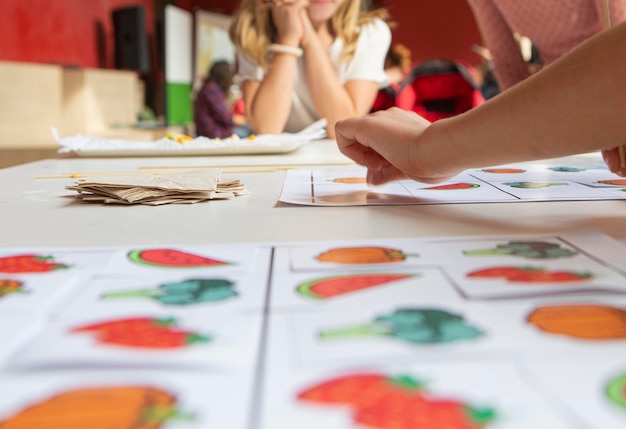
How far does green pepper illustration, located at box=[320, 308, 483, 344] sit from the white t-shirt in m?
1.61

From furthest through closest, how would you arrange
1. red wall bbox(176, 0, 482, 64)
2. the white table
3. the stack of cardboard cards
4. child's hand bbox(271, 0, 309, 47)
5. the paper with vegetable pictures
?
1. red wall bbox(176, 0, 482, 64)
2. child's hand bbox(271, 0, 309, 47)
3. the paper with vegetable pictures
4. the stack of cardboard cards
5. the white table

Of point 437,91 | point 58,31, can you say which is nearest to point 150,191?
point 437,91

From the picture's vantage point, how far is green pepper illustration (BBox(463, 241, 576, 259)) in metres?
0.42

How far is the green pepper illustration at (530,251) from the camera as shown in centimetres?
42

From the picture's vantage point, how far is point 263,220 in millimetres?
552

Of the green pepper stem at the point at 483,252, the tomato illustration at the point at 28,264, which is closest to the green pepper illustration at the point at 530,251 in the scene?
the green pepper stem at the point at 483,252

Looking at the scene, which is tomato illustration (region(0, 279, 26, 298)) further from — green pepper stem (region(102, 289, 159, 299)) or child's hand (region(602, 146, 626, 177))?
child's hand (region(602, 146, 626, 177))

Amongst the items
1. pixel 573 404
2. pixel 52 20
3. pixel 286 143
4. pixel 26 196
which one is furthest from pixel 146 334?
pixel 52 20

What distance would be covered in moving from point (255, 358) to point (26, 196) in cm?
53

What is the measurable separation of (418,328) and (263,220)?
0.27 meters

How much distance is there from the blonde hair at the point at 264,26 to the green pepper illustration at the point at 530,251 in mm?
1452

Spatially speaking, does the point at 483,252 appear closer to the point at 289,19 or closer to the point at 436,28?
the point at 289,19

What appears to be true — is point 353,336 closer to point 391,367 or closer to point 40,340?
point 391,367

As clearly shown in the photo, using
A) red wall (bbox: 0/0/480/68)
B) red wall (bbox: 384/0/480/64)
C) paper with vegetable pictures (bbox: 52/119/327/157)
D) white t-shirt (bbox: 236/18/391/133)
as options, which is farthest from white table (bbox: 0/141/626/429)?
red wall (bbox: 384/0/480/64)
